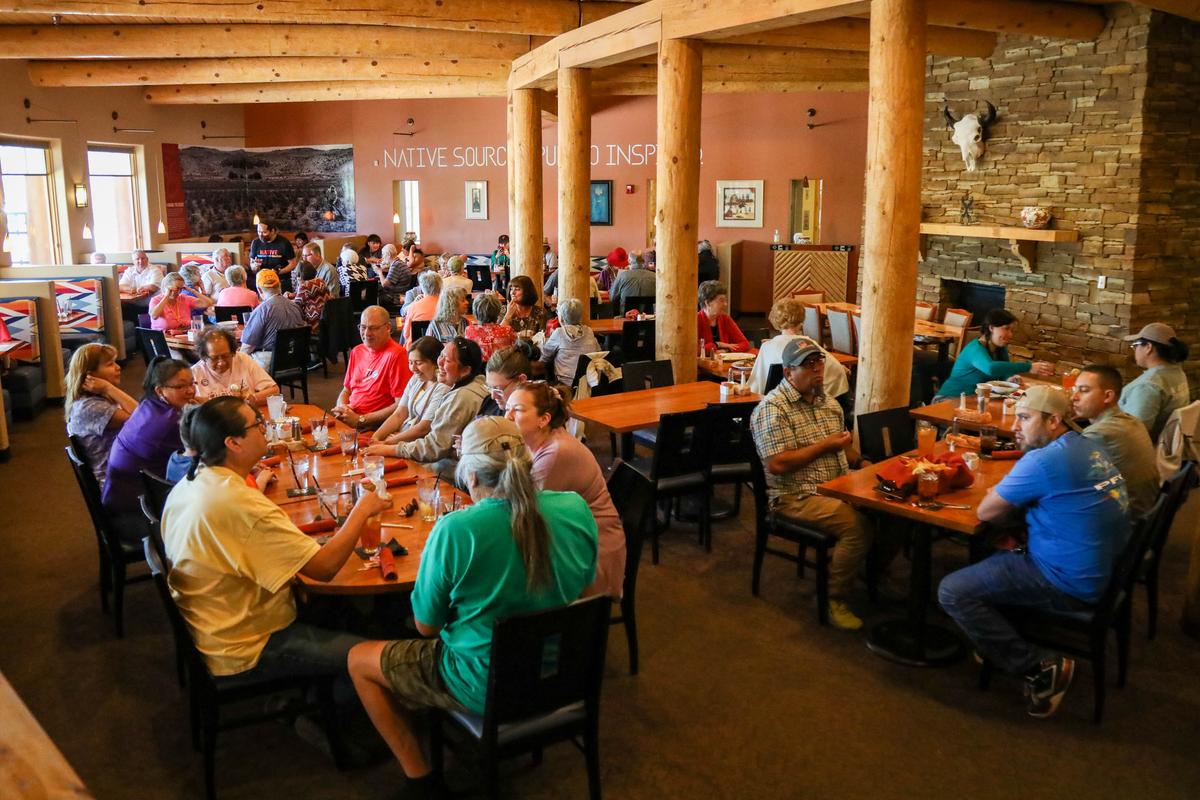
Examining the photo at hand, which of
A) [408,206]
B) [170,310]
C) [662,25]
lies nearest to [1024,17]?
[662,25]

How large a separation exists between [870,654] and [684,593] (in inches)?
41.5

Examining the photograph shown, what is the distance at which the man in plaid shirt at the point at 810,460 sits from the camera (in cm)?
483

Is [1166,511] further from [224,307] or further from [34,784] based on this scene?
[224,307]

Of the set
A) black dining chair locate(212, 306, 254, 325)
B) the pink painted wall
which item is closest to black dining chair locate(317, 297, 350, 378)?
black dining chair locate(212, 306, 254, 325)

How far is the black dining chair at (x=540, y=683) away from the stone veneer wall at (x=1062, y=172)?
751cm

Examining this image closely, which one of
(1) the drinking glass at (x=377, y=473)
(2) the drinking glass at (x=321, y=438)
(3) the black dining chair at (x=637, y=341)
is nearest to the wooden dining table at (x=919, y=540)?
(1) the drinking glass at (x=377, y=473)

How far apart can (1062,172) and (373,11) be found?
645 centimetres

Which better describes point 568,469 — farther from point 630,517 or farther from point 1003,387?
point 1003,387

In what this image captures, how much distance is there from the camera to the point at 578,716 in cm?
318

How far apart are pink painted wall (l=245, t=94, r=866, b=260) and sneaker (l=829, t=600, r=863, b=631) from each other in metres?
10.2

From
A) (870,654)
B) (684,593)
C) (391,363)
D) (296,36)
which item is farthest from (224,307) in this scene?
(870,654)

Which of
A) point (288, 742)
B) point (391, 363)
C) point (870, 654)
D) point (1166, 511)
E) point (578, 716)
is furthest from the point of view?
point (391, 363)

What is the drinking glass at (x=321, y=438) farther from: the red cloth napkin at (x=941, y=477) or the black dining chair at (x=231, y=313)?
the black dining chair at (x=231, y=313)

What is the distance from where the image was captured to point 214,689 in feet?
11.1
